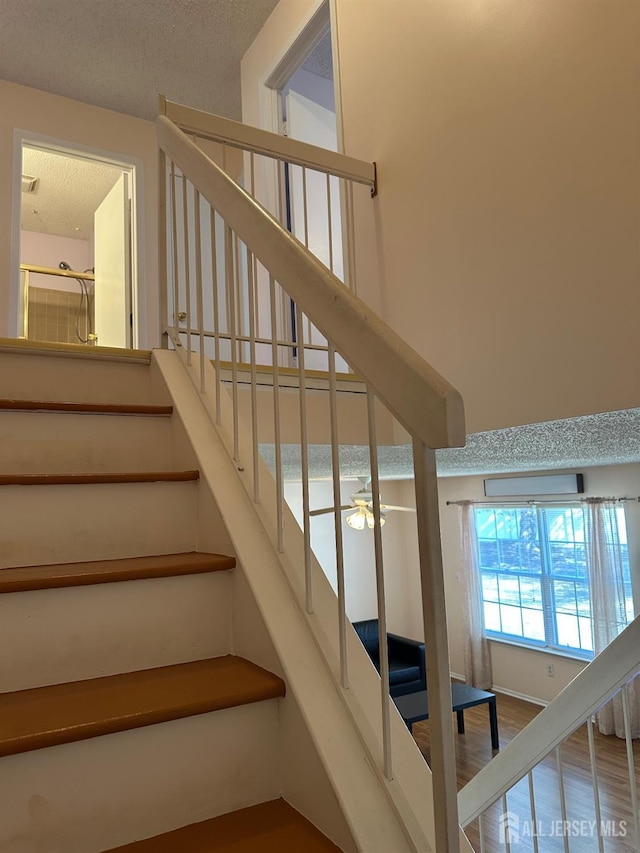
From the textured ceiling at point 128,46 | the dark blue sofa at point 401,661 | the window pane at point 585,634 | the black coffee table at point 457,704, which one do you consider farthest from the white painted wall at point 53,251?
the window pane at point 585,634

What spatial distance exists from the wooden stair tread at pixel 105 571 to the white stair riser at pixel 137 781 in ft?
0.96

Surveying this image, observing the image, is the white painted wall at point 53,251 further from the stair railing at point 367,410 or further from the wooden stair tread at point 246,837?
the wooden stair tread at point 246,837

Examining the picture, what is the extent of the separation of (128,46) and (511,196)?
357cm

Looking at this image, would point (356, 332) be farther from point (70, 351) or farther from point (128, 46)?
point (128, 46)

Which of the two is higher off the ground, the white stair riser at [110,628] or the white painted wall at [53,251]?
the white painted wall at [53,251]

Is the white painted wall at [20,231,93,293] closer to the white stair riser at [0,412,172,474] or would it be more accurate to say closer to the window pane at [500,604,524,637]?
the white stair riser at [0,412,172,474]

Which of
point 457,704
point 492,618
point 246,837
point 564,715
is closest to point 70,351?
point 246,837

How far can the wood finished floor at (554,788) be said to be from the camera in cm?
457

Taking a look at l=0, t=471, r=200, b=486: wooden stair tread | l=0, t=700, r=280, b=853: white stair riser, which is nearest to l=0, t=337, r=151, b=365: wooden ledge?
l=0, t=471, r=200, b=486: wooden stair tread

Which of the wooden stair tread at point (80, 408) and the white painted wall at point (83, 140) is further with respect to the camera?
the white painted wall at point (83, 140)

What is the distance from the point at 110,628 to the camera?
1184 mm

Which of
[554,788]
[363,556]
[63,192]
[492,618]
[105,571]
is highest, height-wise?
[63,192]

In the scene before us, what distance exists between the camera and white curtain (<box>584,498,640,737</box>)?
6434mm

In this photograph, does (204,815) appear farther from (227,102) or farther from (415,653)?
(415,653)
